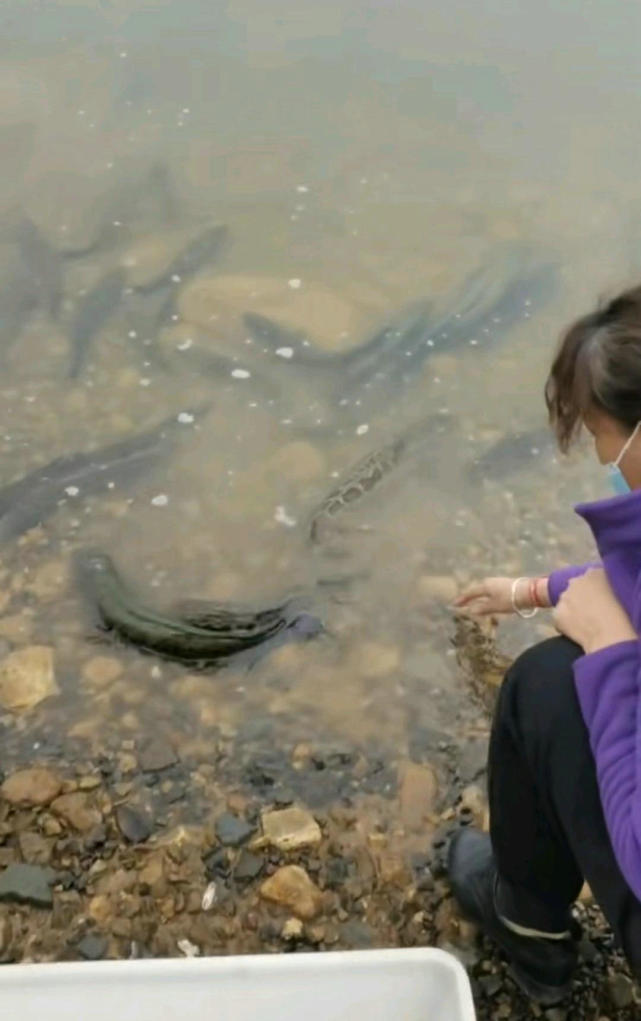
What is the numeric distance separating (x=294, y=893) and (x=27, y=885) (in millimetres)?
544

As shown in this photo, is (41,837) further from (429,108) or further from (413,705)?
(429,108)

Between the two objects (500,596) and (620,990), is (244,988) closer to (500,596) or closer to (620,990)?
(620,990)

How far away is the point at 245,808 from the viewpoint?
2.57m

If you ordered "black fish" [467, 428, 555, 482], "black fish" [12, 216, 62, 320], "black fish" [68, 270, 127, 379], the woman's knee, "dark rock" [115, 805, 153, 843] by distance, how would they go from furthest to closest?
1. "black fish" [12, 216, 62, 320]
2. "black fish" [68, 270, 127, 379]
3. "black fish" [467, 428, 555, 482]
4. "dark rock" [115, 805, 153, 843]
5. the woman's knee

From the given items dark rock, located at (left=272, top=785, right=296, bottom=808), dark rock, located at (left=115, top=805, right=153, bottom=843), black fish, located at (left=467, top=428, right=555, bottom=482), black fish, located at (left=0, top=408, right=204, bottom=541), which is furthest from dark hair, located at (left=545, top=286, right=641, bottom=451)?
black fish, located at (left=0, top=408, right=204, bottom=541)

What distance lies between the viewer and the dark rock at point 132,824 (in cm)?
247

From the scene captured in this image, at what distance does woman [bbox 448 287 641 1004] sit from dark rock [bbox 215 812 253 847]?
66 cm

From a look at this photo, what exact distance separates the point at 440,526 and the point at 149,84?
10.4 feet

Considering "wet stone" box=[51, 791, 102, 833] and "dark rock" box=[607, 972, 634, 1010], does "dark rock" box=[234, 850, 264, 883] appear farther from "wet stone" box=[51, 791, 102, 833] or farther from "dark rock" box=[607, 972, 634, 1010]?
"dark rock" box=[607, 972, 634, 1010]

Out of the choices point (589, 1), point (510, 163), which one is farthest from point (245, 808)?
point (589, 1)

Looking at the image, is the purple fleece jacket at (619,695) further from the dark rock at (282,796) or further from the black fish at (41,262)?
the black fish at (41,262)

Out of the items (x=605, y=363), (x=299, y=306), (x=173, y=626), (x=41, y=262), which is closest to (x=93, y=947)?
(x=173, y=626)

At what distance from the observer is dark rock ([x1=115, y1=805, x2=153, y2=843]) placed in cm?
247

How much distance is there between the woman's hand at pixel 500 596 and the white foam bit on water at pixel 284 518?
848 mm
